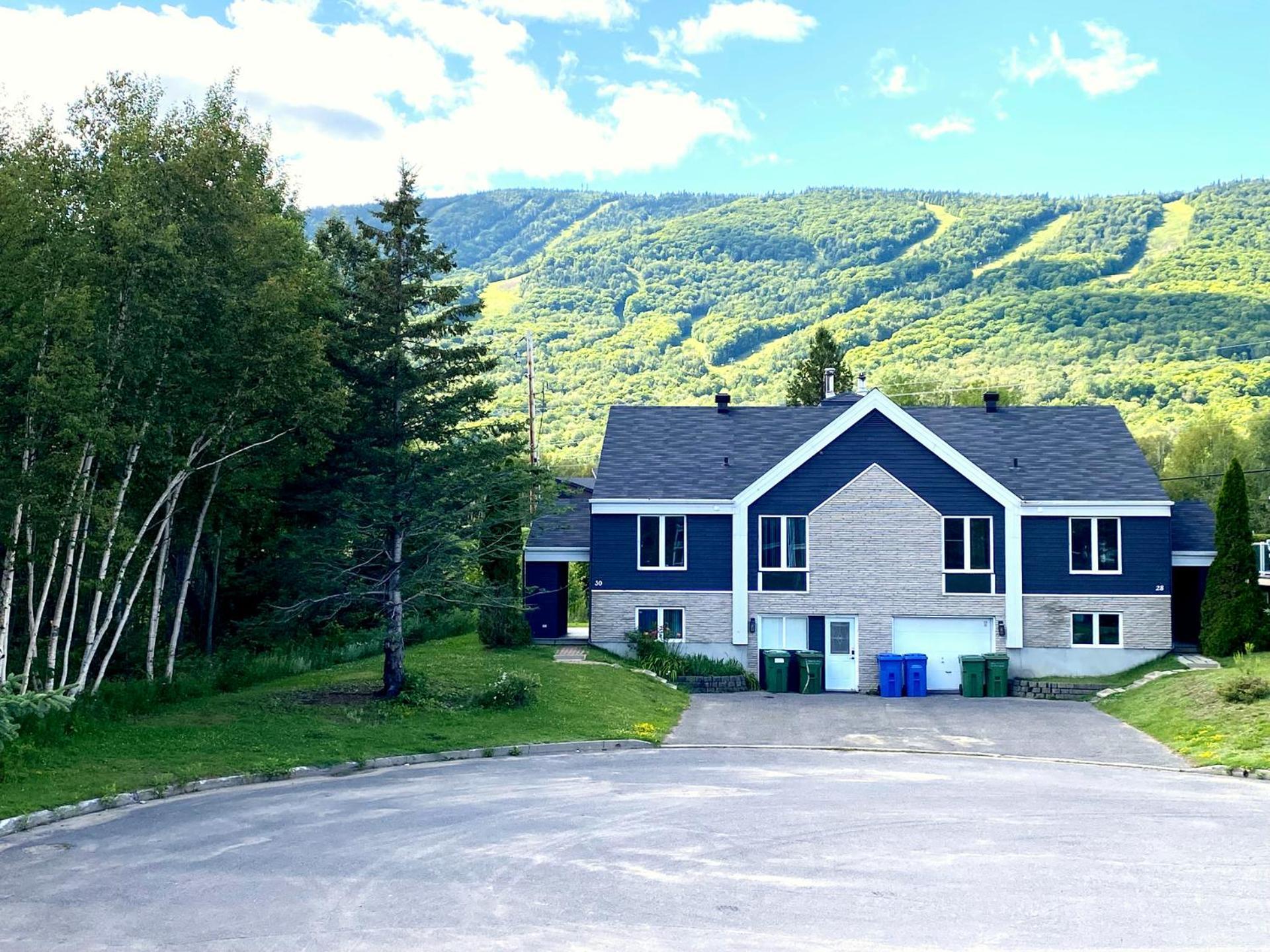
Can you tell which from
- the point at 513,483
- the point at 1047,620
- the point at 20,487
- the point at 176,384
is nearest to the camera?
the point at 20,487

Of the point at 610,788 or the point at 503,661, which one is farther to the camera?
the point at 503,661

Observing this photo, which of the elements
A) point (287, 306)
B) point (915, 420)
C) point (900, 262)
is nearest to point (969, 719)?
point (915, 420)

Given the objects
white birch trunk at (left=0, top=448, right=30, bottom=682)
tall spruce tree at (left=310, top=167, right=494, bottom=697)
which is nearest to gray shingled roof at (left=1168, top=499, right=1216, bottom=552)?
tall spruce tree at (left=310, top=167, right=494, bottom=697)

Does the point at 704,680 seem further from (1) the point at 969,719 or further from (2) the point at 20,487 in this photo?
(2) the point at 20,487

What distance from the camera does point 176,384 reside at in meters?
22.6

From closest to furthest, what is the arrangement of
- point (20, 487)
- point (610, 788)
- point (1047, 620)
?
point (610, 788) < point (20, 487) < point (1047, 620)

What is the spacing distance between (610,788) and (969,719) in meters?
11.9

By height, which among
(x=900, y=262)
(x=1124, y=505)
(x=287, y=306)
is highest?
(x=900, y=262)

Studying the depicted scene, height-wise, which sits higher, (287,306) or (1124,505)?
(287,306)

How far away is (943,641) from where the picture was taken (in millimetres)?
32625

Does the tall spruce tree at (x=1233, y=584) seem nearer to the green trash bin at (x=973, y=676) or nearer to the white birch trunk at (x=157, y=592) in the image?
the green trash bin at (x=973, y=676)

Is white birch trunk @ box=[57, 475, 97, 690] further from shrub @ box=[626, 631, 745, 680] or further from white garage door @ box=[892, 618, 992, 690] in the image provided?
white garage door @ box=[892, 618, 992, 690]

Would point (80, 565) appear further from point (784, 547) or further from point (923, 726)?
point (784, 547)

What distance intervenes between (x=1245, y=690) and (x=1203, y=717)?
1032 millimetres
